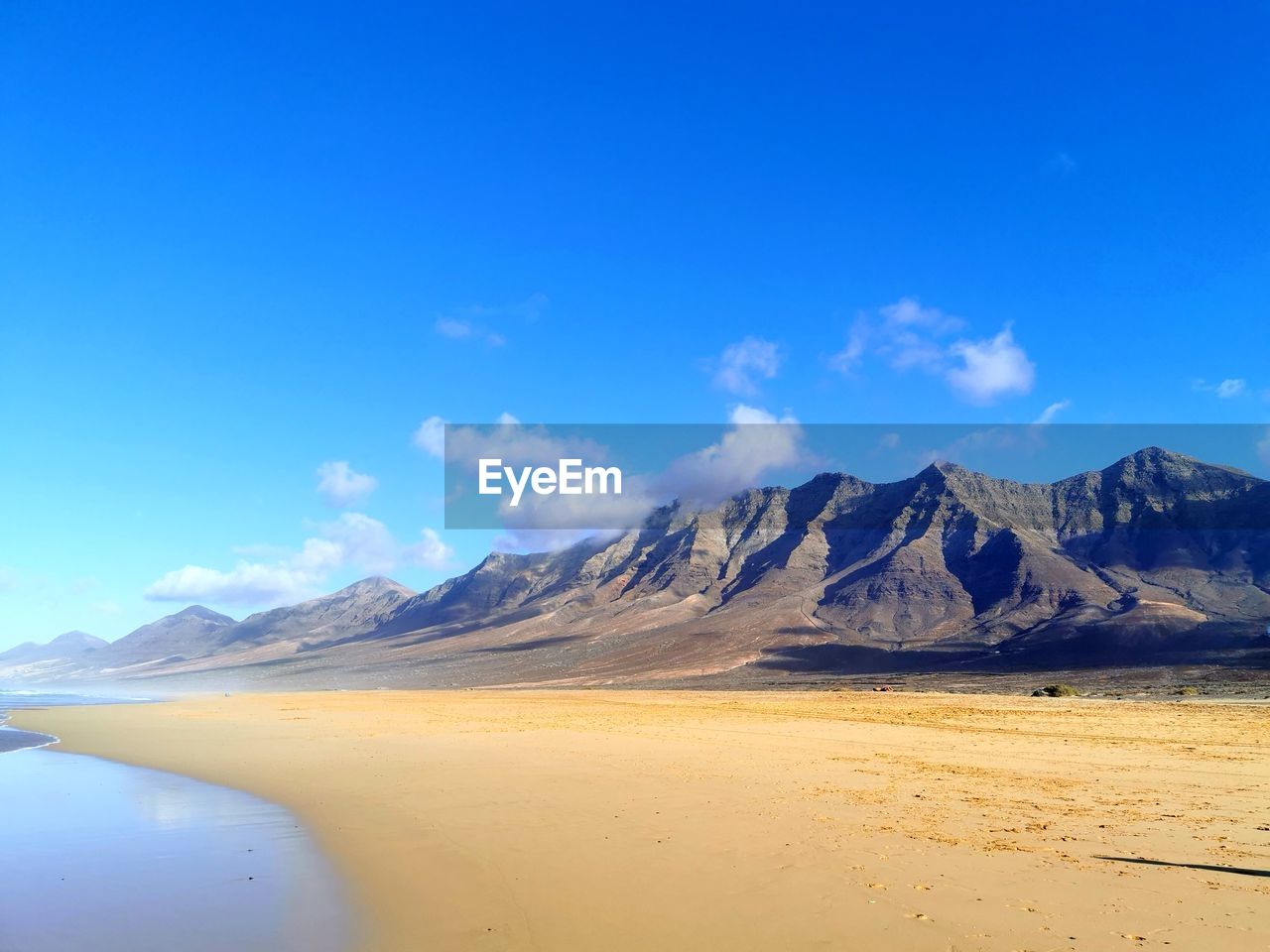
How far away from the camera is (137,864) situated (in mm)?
12148

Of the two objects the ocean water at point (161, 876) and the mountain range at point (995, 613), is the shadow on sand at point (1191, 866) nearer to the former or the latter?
the ocean water at point (161, 876)

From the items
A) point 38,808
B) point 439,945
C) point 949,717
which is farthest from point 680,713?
point 439,945

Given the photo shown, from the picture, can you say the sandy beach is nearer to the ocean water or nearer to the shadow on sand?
the shadow on sand

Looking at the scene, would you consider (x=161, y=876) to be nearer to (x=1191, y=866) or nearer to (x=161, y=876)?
(x=161, y=876)

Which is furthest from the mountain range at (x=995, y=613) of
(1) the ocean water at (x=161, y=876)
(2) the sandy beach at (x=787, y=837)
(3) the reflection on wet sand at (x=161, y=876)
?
(3) the reflection on wet sand at (x=161, y=876)

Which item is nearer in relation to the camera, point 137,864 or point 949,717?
point 137,864

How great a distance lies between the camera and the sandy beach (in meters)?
8.73

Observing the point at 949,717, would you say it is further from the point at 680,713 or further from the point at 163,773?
the point at 163,773

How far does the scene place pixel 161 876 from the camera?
11461 mm

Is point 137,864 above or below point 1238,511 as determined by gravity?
below

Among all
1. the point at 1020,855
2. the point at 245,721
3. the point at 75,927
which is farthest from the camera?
the point at 245,721

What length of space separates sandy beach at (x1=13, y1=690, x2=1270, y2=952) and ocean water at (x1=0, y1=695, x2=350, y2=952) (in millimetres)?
680

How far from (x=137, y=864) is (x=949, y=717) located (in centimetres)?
3450

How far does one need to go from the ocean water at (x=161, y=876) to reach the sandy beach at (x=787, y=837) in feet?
2.23
